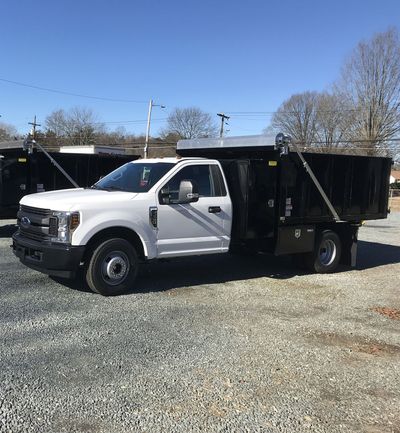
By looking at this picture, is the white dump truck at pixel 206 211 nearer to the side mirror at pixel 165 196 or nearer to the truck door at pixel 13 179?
→ the side mirror at pixel 165 196

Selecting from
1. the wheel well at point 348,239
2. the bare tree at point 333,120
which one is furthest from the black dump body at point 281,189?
the bare tree at point 333,120

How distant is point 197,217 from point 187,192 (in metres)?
0.52

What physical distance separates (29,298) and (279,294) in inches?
147

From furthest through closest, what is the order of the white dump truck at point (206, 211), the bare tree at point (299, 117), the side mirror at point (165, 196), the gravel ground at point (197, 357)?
1. the bare tree at point (299, 117)
2. the side mirror at point (165, 196)
3. the white dump truck at point (206, 211)
4. the gravel ground at point (197, 357)

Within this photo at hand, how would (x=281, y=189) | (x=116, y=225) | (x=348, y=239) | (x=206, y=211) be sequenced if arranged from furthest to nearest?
(x=348, y=239) → (x=281, y=189) → (x=206, y=211) → (x=116, y=225)

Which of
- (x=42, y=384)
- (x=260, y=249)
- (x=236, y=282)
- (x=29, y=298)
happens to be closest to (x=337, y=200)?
(x=260, y=249)

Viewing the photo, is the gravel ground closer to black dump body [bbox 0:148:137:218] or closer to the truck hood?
the truck hood

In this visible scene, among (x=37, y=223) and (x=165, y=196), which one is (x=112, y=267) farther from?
(x=165, y=196)

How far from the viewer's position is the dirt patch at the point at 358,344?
575cm

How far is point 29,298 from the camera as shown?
7.12 metres

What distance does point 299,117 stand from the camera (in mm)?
77000

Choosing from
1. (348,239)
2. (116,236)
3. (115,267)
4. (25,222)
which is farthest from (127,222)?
(348,239)

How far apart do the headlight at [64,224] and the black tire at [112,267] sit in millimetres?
455

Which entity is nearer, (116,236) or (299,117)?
(116,236)
